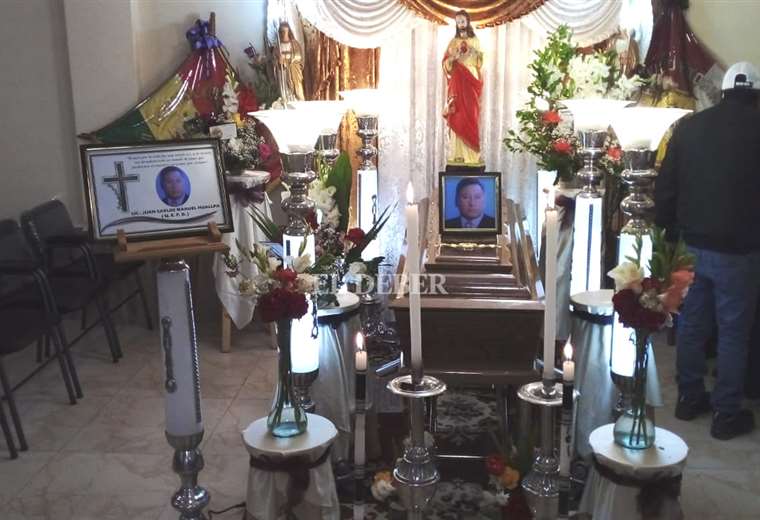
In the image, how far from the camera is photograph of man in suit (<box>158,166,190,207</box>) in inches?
91.4

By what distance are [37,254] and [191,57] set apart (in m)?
1.45

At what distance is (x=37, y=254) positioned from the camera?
4.12 meters

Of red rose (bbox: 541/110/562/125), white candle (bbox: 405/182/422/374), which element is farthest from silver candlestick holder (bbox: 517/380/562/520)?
red rose (bbox: 541/110/562/125)

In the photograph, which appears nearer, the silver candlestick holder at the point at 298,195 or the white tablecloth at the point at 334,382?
the silver candlestick holder at the point at 298,195

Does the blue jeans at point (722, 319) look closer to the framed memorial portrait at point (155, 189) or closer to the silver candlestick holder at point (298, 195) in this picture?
the silver candlestick holder at point (298, 195)

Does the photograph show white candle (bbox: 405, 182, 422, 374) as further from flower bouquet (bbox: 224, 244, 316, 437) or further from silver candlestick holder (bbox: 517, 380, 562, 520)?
flower bouquet (bbox: 224, 244, 316, 437)

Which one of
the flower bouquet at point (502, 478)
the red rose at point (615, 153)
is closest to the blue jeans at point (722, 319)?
the red rose at point (615, 153)

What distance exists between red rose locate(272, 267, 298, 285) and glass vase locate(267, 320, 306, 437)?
0.13m

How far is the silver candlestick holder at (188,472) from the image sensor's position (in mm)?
2436

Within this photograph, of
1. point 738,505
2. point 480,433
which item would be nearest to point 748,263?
point 738,505

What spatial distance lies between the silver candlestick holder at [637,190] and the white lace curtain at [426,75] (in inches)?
86.7

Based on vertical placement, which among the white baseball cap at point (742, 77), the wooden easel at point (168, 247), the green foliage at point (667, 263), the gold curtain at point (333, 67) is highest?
the gold curtain at point (333, 67)

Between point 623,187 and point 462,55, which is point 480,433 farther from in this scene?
point 462,55

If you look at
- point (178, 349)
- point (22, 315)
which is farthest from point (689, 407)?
point (22, 315)
